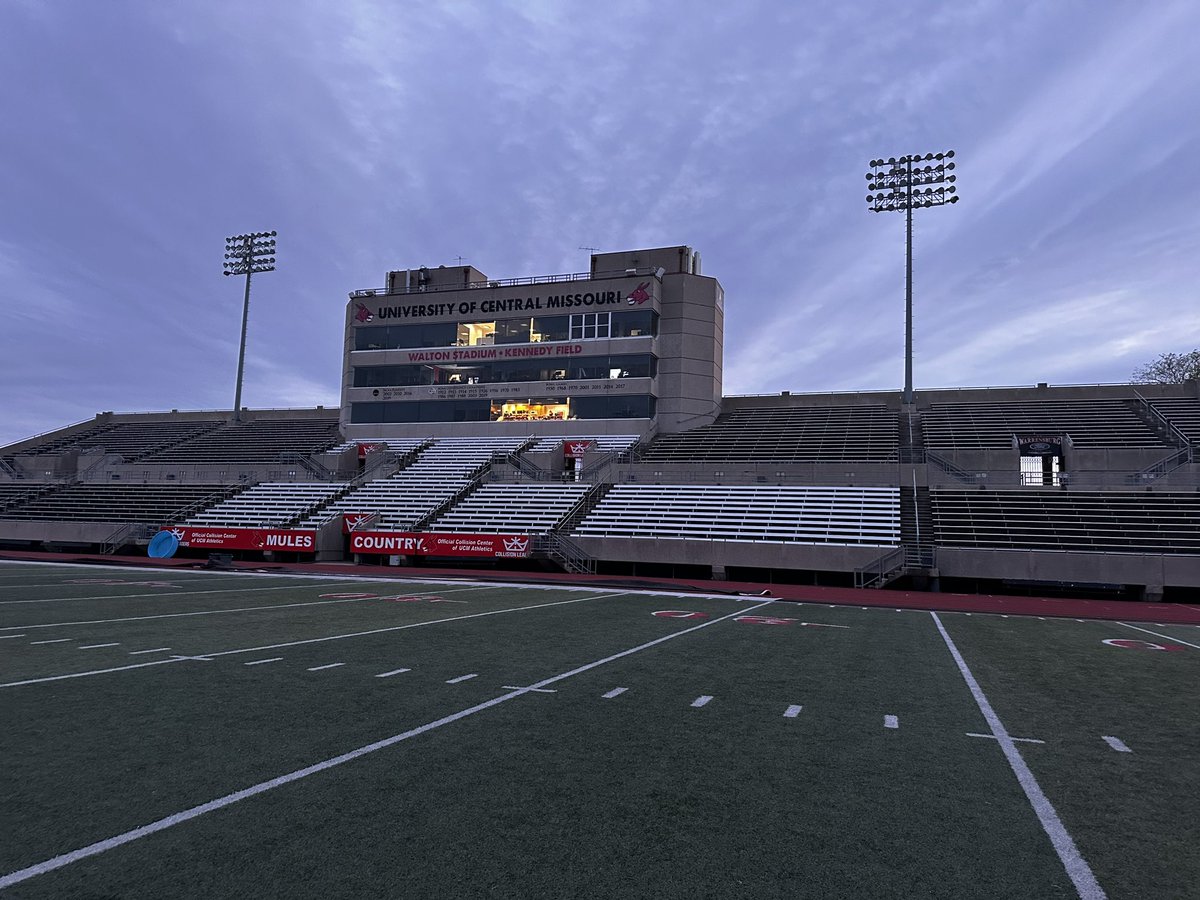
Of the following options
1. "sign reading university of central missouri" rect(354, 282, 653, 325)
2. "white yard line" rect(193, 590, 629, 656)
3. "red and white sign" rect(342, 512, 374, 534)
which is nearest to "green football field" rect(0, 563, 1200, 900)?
"white yard line" rect(193, 590, 629, 656)

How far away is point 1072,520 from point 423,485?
27.6 metres

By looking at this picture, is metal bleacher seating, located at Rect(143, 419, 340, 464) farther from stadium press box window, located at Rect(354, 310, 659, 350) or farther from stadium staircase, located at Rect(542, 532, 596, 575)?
stadium staircase, located at Rect(542, 532, 596, 575)

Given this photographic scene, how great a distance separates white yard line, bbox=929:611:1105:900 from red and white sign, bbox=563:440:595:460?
3185 centimetres

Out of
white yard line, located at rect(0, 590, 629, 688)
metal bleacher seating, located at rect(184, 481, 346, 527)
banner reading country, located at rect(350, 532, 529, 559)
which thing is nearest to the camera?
white yard line, located at rect(0, 590, 629, 688)

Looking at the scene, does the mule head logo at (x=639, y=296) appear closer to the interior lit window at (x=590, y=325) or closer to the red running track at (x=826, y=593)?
the interior lit window at (x=590, y=325)

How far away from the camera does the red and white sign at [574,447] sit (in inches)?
1553

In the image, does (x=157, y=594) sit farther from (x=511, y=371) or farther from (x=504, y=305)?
(x=504, y=305)


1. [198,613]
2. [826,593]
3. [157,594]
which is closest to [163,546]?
[157,594]

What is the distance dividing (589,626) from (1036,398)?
34392 mm

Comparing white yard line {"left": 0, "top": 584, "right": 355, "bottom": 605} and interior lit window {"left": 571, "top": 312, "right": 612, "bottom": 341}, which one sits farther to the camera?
interior lit window {"left": 571, "top": 312, "right": 612, "bottom": 341}

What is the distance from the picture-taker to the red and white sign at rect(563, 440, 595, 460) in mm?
39438

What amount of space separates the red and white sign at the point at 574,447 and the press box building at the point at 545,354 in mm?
1093

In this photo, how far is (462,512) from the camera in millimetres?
32125

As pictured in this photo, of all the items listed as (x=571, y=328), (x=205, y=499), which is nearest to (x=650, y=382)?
(x=571, y=328)
